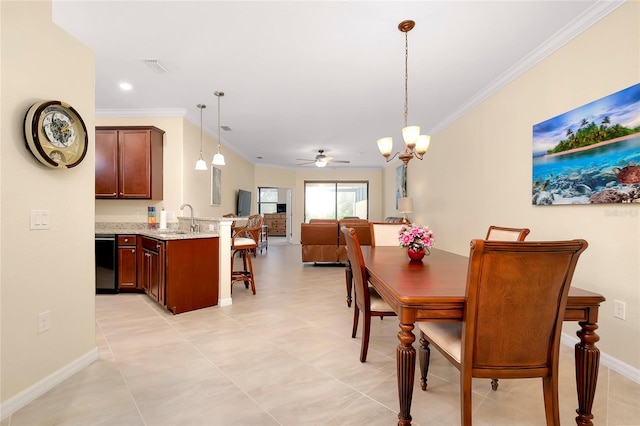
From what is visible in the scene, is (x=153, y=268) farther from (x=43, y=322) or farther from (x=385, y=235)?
(x=385, y=235)

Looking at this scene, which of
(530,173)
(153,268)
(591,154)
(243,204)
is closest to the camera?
(591,154)

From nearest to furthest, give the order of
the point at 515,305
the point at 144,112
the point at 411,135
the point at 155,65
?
1. the point at 515,305
2. the point at 411,135
3. the point at 155,65
4. the point at 144,112

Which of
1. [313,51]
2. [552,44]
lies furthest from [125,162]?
[552,44]

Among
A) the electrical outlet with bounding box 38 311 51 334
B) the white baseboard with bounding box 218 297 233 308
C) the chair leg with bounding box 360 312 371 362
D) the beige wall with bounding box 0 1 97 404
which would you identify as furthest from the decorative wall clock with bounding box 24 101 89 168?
the chair leg with bounding box 360 312 371 362

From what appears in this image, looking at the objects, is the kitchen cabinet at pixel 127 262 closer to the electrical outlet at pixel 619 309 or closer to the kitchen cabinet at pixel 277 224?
the electrical outlet at pixel 619 309

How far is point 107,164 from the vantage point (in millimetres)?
4305

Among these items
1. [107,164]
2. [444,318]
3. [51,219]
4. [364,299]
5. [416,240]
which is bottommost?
[364,299]

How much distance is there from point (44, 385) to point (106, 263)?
247 cm

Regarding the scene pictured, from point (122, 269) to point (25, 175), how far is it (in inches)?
102

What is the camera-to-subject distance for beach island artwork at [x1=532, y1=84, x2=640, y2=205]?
6.74 feet

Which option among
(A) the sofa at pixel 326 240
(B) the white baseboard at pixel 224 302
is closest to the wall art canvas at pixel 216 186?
(A) the sofa at pixel 326 240

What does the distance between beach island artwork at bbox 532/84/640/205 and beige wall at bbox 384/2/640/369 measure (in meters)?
0.09

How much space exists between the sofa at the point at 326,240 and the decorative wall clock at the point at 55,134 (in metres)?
4.16

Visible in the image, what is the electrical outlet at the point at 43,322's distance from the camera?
1831 mm
